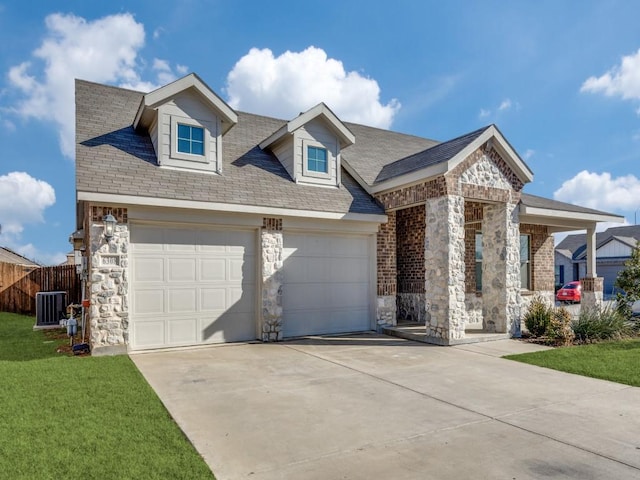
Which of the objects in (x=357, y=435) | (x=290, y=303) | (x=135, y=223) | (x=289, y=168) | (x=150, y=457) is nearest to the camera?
(x=150, y=457)

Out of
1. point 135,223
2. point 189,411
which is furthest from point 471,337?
point 135,223

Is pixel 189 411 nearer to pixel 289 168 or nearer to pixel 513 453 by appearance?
pixel 513 453

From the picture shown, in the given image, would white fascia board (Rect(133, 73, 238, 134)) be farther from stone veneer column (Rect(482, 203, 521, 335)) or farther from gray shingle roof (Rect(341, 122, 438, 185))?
stone veneer column (Rect(482, 203, 521, 335))

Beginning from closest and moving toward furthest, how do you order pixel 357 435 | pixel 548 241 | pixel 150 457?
1. pixel 150 457
2. pixel 357 435
3. pixel 548 241

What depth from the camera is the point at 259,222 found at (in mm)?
10102

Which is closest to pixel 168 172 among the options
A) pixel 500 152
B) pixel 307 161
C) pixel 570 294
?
pixel 307 161

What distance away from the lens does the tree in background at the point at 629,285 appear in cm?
1251

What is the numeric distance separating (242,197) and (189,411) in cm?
552

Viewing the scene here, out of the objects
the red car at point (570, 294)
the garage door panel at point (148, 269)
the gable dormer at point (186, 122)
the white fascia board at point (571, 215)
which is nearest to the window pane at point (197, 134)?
the gable dormer at point (186, 122)

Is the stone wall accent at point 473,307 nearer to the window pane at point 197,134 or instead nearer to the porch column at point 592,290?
the porch column at point 592,290

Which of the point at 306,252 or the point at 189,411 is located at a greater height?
the point at 306,252

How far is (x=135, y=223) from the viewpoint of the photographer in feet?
29.4

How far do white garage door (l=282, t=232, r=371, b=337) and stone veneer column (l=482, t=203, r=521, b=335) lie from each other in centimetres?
309

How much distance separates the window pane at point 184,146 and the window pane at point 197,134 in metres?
0.19
